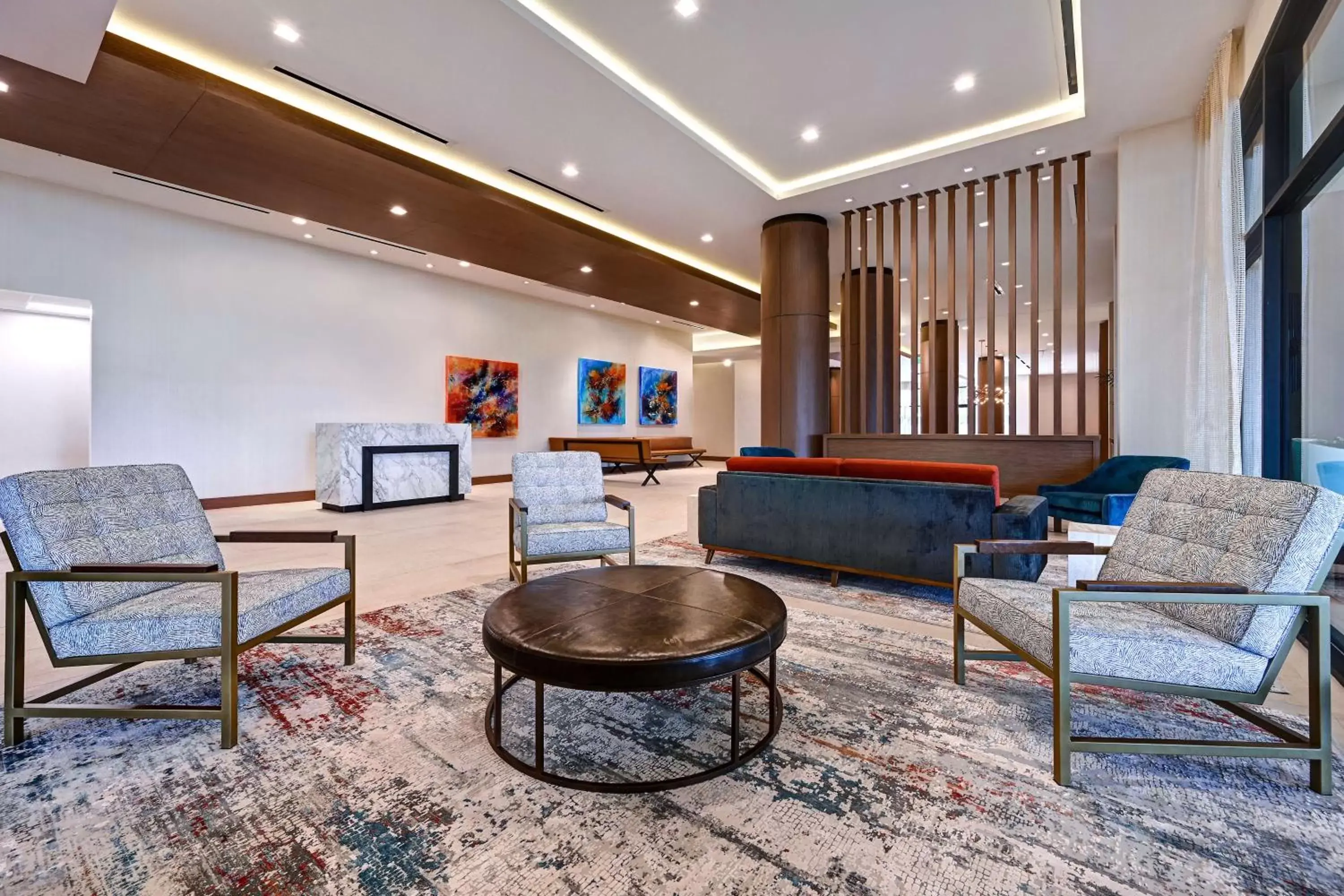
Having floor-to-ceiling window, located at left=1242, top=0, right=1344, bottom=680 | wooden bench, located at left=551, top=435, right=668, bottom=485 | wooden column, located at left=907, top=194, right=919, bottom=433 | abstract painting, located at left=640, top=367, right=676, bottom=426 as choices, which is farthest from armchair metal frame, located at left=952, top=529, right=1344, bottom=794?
abstract painting, located at left=640, top=367, right=676, bottom=426

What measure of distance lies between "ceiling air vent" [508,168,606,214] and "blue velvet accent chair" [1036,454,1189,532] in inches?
214

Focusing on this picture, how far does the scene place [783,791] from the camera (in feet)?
5.41

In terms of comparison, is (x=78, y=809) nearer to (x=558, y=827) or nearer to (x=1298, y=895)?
(x=558, y=827)

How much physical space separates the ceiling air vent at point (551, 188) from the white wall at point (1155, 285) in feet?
16.9

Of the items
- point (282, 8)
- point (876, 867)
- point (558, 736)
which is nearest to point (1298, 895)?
point (876, 867)

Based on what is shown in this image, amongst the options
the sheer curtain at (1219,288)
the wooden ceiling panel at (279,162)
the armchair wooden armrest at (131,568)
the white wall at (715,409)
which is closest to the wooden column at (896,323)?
the sheer curtain at (1219,288)

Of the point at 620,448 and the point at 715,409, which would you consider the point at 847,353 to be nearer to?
the point at 620,448

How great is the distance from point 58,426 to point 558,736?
7.09 m

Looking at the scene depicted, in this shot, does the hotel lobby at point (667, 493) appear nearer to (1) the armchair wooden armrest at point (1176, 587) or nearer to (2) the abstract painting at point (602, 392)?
(1) the armchair wooden armrest at point (1176, 587)

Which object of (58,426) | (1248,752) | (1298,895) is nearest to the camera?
(1298,895)

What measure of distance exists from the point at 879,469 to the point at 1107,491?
8.18ft

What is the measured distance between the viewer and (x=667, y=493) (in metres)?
9.45

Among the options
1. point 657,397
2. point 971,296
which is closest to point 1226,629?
point 971,296

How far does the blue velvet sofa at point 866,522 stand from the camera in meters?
3.24
